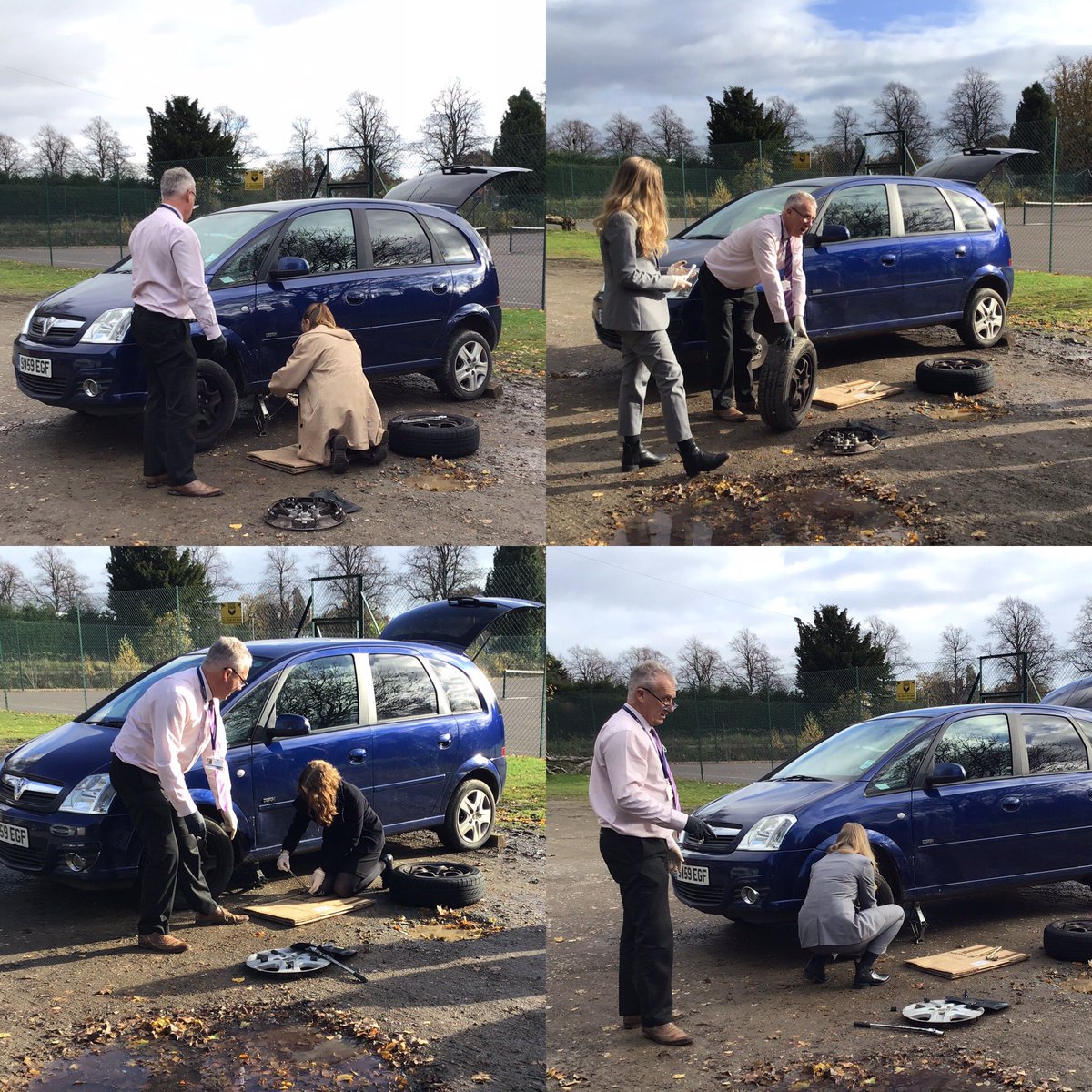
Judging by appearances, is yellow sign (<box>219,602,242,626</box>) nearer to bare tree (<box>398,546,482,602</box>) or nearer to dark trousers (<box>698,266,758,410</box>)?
bare tree (<box>398,546,482,602</box>)

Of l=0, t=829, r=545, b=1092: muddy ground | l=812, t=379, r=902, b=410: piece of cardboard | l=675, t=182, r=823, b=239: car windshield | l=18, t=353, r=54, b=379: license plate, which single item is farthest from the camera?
l=675, t=182, r=823, b=239: car windshield

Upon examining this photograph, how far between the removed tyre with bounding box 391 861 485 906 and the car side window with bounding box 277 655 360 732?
1.12 meters

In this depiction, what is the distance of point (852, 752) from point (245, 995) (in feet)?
13.4

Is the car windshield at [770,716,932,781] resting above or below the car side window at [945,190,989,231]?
below

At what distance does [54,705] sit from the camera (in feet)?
71.4

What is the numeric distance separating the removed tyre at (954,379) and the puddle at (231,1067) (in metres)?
8.11

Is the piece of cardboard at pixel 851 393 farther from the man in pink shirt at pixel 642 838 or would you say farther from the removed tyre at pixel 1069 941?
the man in pink shirt at pixel 642 838

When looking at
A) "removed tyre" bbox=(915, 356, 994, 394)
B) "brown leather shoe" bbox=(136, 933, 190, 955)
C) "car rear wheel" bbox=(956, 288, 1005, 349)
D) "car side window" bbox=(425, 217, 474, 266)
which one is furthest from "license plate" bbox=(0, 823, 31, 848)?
"car rear wheel" bbox=(956, 288, 1005, 349)

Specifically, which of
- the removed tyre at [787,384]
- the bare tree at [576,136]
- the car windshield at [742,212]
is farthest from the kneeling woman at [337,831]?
the bare tree at [576,136]

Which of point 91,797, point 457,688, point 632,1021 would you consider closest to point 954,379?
point 457,688

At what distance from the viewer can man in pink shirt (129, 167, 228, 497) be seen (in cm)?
797

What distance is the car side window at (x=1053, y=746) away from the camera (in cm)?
763

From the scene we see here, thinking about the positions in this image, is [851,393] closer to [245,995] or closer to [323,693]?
[323,693]

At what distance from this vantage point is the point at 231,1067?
4.57 m
